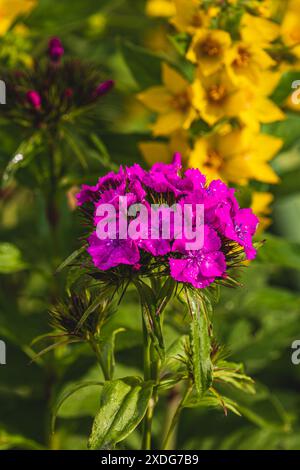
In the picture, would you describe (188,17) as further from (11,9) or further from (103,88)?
(11,9)

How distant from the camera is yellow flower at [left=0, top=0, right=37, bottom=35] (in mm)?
1750

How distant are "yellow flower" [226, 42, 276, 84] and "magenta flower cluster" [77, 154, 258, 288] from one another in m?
0.48

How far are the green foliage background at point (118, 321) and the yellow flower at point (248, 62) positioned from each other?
3.8 inches

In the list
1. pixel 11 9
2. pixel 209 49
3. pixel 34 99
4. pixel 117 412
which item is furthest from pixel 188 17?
pixel 117 412

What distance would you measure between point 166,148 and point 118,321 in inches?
14.2

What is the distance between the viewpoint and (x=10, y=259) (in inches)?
56.4

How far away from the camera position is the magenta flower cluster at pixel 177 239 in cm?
93

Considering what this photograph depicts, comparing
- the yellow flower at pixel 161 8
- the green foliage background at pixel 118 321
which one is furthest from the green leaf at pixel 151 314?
the yellow flower at pixel 161 8

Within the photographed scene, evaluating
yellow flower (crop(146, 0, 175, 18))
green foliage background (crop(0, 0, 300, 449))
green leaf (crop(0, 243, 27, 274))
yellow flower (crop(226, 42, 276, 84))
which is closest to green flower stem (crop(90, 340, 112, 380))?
green foliage background (crop(0, 0, 300, 449))

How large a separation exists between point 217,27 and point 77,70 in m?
0.27

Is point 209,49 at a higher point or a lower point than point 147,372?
higher

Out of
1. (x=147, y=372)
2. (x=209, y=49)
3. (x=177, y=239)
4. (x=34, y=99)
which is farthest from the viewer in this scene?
(x=209, y=49)

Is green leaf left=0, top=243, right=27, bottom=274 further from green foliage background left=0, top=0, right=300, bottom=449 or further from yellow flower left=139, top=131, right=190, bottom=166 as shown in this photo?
yellow flower left=139, top=131, right=190, bottom=166
